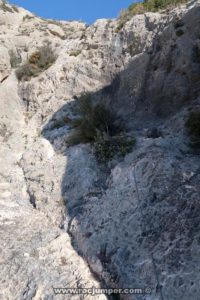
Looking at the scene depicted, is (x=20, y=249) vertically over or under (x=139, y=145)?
under

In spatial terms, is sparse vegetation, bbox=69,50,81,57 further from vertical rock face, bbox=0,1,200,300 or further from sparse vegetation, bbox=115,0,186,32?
sparse vegetation, bbox=115,0,186,32

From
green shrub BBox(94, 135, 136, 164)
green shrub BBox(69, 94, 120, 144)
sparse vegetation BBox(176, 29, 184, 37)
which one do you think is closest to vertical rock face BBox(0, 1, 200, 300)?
sparse vegetation BBox(176, 29, 184, 37)

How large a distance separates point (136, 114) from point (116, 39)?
4.94 metres

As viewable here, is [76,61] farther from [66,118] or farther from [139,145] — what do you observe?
[139,145]

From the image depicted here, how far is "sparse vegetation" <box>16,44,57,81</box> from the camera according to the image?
16469 millimetres

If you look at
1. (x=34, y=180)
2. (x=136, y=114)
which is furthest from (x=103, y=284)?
(x=136, y=114)

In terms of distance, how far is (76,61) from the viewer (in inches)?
614

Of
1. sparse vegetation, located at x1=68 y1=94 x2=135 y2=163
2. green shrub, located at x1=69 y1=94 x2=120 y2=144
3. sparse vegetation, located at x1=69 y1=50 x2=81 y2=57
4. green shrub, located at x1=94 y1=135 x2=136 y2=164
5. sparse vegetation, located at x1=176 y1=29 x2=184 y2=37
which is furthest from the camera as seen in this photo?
sparse vegetation, located at x1=69 y1=50 x2=81 y2=57

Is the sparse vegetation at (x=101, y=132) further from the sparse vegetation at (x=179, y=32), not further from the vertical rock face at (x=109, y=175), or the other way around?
the sparse vegetation at (x=179, y=32)

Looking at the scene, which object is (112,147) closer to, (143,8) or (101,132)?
(101,132)

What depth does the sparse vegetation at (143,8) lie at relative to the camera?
14645mm

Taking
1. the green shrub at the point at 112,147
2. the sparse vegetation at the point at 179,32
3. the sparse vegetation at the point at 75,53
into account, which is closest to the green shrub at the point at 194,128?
the green shrub at the point at 112,147

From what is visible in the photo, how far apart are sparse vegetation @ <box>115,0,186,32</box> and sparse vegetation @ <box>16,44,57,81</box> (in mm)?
3458

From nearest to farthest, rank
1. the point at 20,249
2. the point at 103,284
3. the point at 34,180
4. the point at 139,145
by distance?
the point at 103,284
the point at 20,249
the point at 139,145
the point at 34,180
